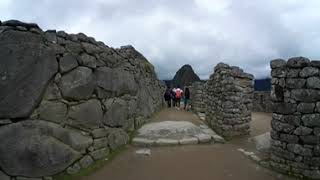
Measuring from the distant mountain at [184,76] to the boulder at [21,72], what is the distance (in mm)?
30351

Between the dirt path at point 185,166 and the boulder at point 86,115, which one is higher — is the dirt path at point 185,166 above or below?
below

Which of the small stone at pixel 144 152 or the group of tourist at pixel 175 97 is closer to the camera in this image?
the small stone at pixel 144 152

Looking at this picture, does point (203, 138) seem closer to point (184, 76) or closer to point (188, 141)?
point (188, 141)

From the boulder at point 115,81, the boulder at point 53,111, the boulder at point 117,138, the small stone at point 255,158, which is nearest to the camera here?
the boulder at point 53,111

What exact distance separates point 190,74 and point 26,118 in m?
31.8

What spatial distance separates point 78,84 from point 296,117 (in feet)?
14.9

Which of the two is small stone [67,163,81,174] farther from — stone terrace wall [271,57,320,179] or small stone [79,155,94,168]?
stone terrace wall [271,57,320,179]

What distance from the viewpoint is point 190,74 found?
118ft

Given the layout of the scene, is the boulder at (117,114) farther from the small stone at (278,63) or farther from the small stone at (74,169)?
the small stone at (278,63)

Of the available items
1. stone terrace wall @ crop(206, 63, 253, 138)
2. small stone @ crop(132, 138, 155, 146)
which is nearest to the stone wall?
stone terrace wall @ crop(206, 63, 253, 138)

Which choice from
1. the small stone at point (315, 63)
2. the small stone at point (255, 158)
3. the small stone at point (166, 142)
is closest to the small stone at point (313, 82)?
the small stone at point (315, 63)

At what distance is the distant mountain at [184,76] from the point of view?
116 feet

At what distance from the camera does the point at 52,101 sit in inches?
206

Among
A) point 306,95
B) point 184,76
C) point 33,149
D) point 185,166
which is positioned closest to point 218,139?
point 185,166
